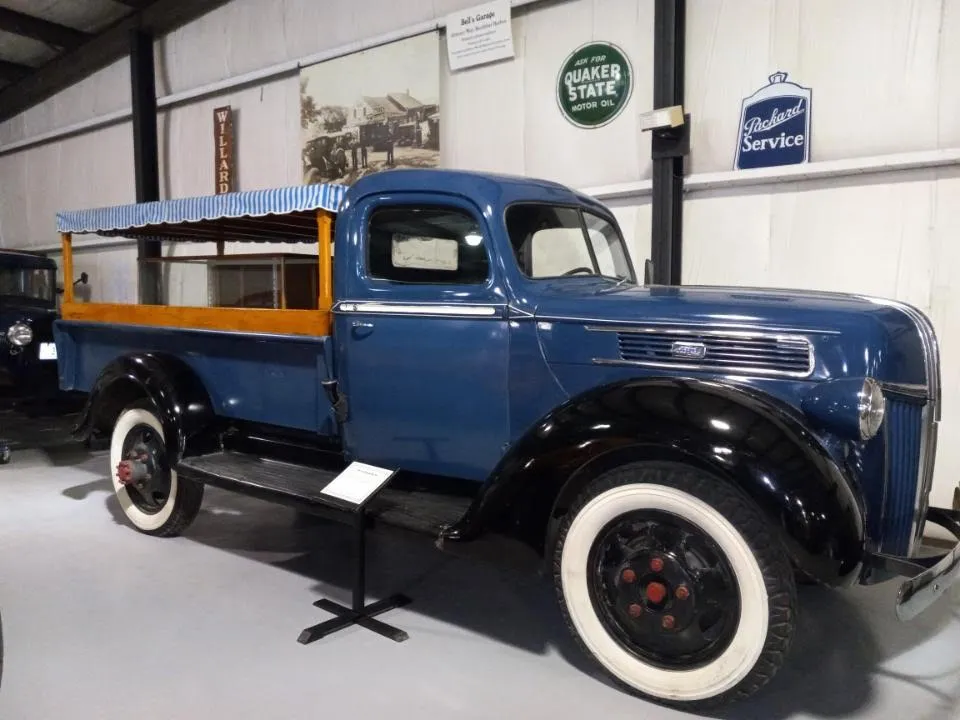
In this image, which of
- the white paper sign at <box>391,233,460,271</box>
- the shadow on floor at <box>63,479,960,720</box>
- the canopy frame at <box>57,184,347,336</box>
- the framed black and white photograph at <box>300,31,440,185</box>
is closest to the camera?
the shadow on floor at <box>63,479,960,720</box>

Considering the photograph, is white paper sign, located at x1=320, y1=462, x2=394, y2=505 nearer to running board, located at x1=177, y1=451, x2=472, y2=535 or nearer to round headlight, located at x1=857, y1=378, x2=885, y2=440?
running board, located at x1=177, y1=451, x2=472, y2=535

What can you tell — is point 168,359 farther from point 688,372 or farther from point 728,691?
point 728,691

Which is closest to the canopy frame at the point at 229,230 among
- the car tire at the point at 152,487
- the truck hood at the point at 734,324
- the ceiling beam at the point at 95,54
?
the car tire at the point at 152,487

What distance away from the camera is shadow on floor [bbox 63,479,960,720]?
241 cm

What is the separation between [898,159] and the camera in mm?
3992

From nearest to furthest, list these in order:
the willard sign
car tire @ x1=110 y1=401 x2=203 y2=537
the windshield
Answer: car tire @ x1=110 y1=401 x2=203 y2=537 < the windshield < the willard sign

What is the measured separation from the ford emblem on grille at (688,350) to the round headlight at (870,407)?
47cm

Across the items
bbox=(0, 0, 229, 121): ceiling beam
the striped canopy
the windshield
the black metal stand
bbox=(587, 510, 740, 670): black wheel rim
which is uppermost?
bbox=(0, 0, 229, 121): ceiling beam

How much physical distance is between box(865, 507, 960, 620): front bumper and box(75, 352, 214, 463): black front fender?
9.17 feet

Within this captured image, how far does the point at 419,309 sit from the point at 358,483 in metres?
0.67

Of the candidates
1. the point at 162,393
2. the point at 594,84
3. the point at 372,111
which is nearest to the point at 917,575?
the point at 162,393

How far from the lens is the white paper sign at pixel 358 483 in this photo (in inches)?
107

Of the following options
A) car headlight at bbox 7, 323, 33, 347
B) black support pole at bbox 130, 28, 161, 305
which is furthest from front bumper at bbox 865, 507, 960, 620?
black support pole at bbox 130, 28, 161, 305

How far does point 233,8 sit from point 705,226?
5203 millimetres
